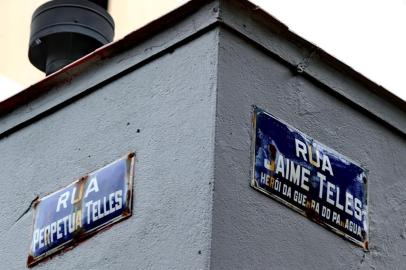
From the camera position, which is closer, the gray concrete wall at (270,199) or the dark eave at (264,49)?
the gray concrete wall at (270,199)

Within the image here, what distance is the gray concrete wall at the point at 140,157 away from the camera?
564 cm

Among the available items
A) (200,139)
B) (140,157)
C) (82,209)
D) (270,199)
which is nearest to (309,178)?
(270,199)

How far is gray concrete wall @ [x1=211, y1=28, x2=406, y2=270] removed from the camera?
5617mm

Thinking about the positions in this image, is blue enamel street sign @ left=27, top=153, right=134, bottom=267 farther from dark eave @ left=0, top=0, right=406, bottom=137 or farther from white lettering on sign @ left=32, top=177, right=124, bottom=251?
dark eave @ left=0, top=0, right=406, bottom=137

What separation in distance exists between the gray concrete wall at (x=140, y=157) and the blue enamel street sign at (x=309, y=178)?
307mm

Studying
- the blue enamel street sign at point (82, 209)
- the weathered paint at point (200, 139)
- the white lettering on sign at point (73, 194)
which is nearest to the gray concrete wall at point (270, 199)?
the weathered paint at point (200, 139)

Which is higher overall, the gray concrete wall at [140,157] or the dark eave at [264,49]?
the dark eave at [264,49]

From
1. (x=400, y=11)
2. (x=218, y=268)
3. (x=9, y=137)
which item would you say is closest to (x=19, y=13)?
(x=400, y=11)

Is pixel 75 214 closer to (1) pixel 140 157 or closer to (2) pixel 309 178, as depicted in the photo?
(1) pixel 140 157

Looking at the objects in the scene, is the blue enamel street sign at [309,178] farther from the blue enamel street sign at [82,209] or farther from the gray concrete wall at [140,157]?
the blue enamel street sign at [82,209]

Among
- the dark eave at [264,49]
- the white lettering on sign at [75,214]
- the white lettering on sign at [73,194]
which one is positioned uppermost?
the dark eave at [264,49]

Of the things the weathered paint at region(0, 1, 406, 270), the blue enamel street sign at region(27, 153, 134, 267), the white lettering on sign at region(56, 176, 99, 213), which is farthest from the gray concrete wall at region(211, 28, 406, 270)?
the white lettering on sign at region(56, 176, 99, 213)

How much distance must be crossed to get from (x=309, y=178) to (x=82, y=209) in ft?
3.65

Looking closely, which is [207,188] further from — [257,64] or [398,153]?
[398,153]
